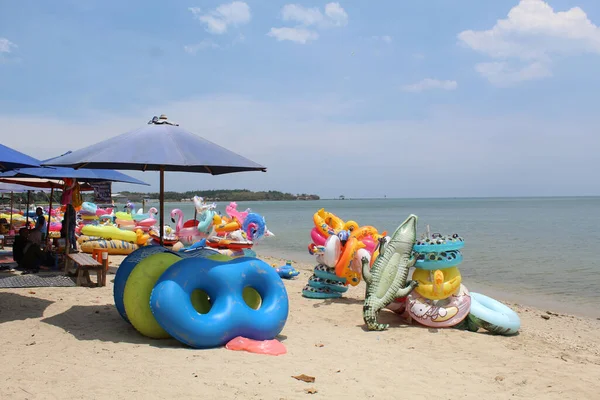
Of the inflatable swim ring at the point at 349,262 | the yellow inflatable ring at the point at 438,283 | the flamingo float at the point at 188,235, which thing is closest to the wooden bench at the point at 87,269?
the inflatable swim ring at the point at 349,262

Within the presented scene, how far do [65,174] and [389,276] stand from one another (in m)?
5.74

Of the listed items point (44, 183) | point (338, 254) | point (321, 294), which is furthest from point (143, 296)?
point (44, 183)

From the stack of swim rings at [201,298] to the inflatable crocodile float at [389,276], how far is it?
1.71m

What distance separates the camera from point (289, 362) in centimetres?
492

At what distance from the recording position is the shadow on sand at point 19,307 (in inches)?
240

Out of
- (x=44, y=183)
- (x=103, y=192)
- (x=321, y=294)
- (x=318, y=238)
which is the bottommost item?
(x=321, y=294)

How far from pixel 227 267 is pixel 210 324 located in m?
0.62

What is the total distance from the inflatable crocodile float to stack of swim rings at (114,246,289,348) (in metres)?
1.71

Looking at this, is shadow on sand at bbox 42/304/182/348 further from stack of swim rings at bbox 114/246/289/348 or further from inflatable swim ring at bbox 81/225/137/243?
inflatable swim ring at bbox 81/225/137/243

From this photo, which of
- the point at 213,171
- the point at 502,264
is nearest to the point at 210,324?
the point at 213,171

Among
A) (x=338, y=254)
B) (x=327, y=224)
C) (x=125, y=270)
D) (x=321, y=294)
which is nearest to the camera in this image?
(x=125, y=270)

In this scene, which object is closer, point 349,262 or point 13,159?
point 13,159

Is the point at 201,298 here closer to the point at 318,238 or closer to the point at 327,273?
the point at 327,273

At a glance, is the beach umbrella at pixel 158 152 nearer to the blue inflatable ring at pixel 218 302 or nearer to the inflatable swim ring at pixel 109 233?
the blue inflatable ring at pixel 218 302
